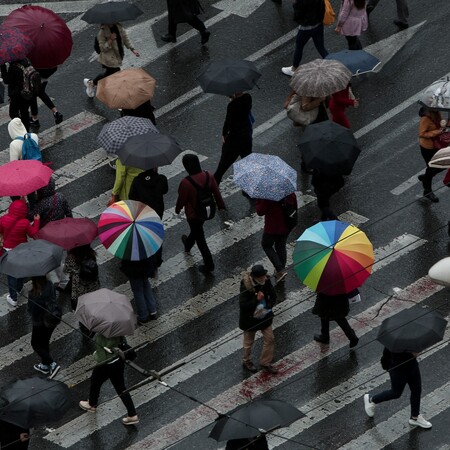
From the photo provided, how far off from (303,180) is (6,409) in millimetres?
6946

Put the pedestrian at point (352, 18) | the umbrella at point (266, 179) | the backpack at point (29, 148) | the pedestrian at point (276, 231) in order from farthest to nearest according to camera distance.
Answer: the pedestrian at point (352, 18) < the backpack at point (29, 148) < the pedestrian at point (276, 231) < the umbrella at point (266, 179)

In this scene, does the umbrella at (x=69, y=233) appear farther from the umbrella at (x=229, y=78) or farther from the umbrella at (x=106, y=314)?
the umbrella at (x=229, y=78)

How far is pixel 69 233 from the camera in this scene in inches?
677

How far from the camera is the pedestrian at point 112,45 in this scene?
2175cm

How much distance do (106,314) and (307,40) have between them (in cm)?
780

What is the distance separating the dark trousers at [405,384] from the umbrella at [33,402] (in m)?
3.39

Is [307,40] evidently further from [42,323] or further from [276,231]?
[42,323]

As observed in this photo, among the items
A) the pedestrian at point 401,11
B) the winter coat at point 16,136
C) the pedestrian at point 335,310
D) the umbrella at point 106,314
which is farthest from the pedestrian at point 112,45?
the umbrella at point 106,314

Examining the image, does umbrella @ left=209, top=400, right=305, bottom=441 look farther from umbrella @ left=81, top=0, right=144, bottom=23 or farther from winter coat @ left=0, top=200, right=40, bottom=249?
umbrella @ left=81, top=0, right=144, bottom=23

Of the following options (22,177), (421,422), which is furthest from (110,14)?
(421,422)

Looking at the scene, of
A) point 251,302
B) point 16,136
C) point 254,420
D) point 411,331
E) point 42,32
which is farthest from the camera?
point 42,32

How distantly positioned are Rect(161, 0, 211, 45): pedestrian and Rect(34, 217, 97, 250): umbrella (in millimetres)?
6440

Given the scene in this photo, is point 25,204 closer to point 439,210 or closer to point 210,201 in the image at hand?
point 210,201

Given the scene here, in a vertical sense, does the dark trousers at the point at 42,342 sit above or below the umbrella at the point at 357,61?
below
